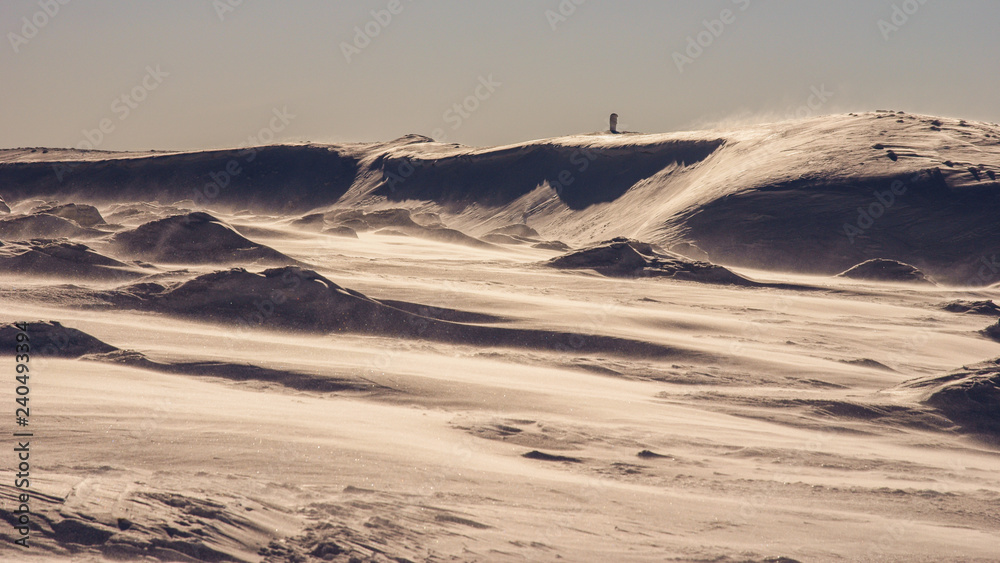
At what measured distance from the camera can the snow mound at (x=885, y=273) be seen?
18.0 metres

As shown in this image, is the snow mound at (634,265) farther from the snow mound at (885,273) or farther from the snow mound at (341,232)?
the snow mound at (341,232)

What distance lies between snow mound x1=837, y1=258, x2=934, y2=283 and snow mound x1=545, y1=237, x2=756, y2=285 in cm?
393

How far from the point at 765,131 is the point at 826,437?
2520cm

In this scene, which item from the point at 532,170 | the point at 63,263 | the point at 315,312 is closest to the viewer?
the point at 315,312

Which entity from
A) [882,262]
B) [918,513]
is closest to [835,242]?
[882,262]

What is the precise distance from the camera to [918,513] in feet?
15.3

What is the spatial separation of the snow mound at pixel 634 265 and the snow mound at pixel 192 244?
557 cm

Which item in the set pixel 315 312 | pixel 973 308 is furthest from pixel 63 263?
pixel 973 308

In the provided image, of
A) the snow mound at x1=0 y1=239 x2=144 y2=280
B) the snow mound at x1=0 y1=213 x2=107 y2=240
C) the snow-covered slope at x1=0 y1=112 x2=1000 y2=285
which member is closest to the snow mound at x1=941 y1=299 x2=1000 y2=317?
the snow-covered slope at x1=0 y1=112 x2=1000 y2=285

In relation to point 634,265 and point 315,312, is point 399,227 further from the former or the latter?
point 315,312

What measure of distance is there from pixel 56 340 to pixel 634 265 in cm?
1116

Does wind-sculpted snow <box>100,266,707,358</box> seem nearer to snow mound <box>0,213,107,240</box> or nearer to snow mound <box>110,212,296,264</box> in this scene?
snow mound <box>110,212,296,264</box>

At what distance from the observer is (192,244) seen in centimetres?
1412

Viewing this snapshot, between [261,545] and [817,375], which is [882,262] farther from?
[261,545]
